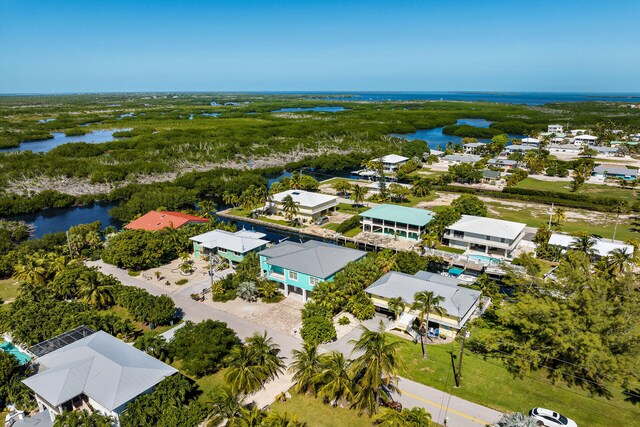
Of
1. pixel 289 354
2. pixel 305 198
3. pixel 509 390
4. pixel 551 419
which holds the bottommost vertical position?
pixel 289 354

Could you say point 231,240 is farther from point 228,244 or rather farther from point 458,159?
point 458,159

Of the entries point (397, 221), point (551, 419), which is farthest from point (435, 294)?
point (397, 221)

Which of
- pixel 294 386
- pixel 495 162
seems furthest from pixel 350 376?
pixel 495 162

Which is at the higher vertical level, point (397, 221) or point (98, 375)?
point (98, 375)

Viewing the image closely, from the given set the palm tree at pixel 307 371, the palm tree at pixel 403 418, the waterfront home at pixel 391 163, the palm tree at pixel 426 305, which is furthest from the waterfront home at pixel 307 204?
the palm tree at pixel 403 418

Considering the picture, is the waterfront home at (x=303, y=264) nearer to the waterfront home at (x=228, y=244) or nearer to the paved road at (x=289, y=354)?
the waterfront home at (x=228, y=244)

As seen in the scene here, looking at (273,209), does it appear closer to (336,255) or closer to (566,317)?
(336,255)
